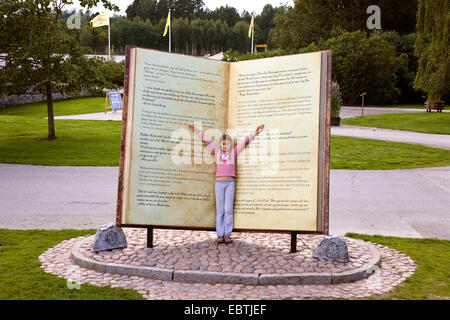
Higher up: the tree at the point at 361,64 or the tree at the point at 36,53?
the tree at the point at 361,64

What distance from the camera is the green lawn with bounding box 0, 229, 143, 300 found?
16.3 feet

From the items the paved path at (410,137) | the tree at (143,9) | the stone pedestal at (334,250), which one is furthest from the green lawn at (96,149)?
the tree at (143,9)

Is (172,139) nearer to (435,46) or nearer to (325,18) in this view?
(435,46)

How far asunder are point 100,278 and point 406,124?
24586 mm

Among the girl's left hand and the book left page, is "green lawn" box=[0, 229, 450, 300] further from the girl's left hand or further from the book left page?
the girl's left hand

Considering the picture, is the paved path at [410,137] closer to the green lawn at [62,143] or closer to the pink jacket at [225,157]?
the green lawn at [62,143]

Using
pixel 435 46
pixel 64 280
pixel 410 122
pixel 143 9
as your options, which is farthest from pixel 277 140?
pixel 143 9

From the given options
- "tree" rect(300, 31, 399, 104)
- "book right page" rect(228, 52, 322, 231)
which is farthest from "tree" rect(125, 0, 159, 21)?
"book right page" rect(228, 52, 322, 231)

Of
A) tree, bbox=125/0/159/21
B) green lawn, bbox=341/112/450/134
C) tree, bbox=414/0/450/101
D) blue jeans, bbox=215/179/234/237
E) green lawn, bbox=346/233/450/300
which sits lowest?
green lawn, bbox=346/233/450/300

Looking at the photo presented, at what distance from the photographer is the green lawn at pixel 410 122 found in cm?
2551

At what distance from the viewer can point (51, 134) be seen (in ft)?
63.0

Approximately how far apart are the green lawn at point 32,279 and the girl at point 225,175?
1.71m

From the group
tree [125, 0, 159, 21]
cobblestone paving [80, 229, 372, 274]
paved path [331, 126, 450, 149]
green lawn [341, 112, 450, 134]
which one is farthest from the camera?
tree [125, 0, 159, 21]

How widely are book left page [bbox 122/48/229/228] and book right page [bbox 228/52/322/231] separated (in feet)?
1.11
